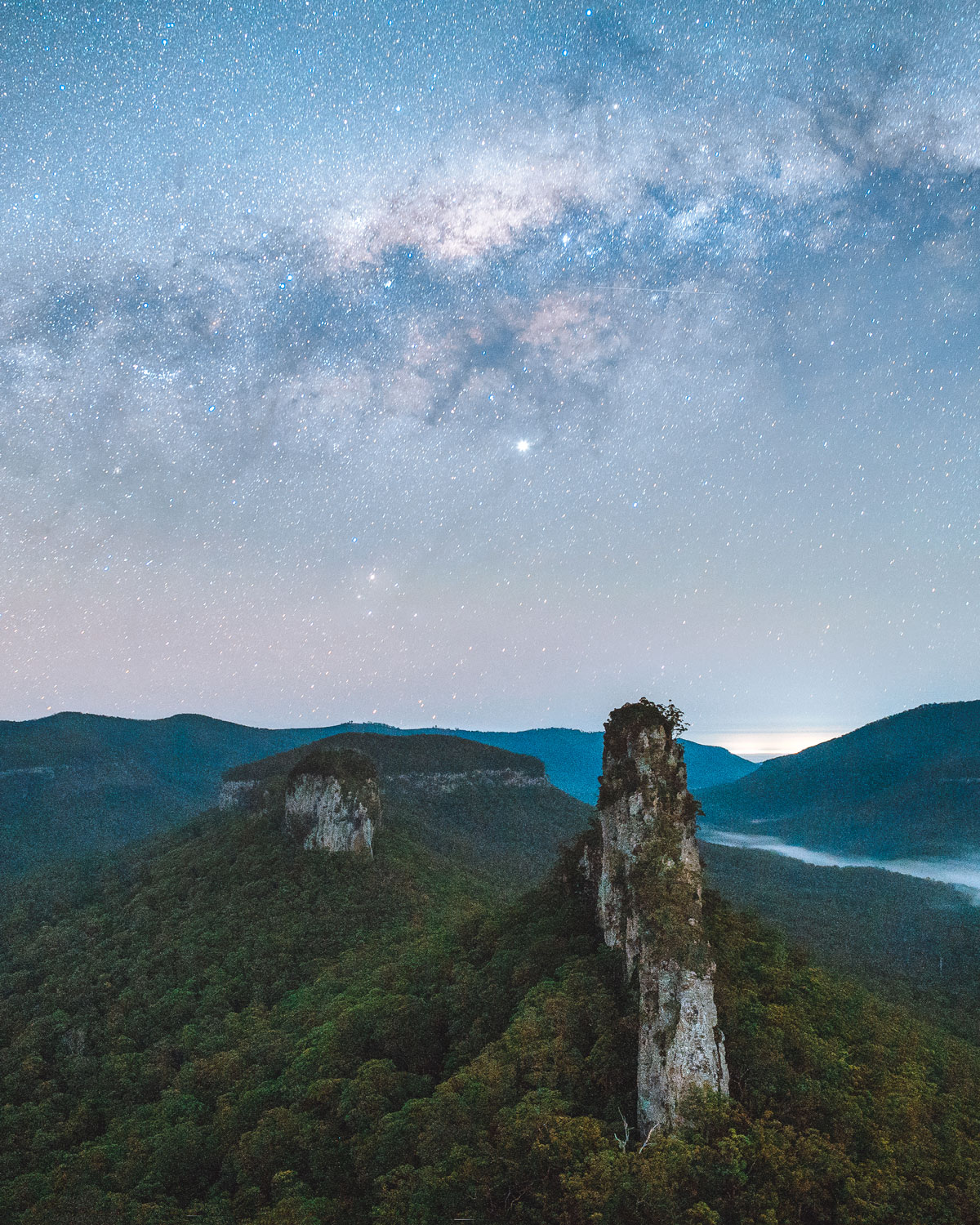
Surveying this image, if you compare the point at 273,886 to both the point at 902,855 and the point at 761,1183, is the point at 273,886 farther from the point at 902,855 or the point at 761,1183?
the point at 902,855

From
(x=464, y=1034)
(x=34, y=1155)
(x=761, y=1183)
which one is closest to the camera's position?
(x=761, y=1183)

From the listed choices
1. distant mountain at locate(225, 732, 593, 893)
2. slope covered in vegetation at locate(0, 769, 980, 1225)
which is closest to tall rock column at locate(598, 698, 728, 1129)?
slope covered in vegetation at locate(0, 769, 980, 1225)

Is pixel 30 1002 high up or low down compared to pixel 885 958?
up

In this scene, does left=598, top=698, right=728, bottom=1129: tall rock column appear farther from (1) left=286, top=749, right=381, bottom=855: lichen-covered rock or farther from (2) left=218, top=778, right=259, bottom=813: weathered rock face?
(2) left=218, top=778, right=259, bottom=813: weathered rock face

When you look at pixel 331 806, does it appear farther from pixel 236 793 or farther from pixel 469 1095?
pixel 469 1095

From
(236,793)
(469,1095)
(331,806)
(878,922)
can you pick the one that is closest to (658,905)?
(469,1095)

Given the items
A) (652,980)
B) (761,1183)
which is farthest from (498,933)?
(761,1183)

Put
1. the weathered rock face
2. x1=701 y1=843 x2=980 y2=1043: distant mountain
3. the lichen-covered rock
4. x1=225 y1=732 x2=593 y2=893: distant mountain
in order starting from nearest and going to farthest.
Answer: x1=701 y1=843 x2=980 y2=1043: distant mountain < the lichen-covered rock < x1=225 y1=732 x2=593 y2=893: distant mountain < the weathered rock face
